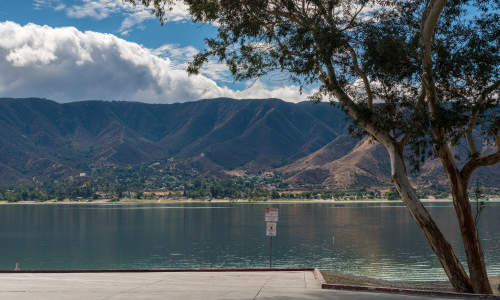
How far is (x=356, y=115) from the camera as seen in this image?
19.2 meters

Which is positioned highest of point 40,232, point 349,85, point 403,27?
point 403,27

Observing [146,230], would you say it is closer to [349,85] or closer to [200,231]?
[200,231]

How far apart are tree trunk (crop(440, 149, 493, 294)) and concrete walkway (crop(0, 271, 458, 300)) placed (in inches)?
227

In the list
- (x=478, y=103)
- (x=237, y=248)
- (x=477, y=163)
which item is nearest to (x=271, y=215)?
(x=477, y=163)

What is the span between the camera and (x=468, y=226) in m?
19.0

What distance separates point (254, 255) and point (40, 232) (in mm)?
46777

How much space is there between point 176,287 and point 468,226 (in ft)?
34.7

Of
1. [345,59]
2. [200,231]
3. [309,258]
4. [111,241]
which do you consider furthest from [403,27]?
[200,231]

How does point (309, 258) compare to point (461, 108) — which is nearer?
point (461, 108)

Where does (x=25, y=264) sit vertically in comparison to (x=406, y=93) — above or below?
below

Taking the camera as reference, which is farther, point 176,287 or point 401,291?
point 176,287

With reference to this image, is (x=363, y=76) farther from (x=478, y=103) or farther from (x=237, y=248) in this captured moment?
(x=237, y=248)

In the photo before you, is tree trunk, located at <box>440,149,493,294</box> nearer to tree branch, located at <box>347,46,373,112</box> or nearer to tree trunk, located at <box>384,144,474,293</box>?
tree trunk, located at <box>384,144,474,293</box>

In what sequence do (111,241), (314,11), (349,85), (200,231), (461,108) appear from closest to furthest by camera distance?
(461,108), (314,11), (349,85), (111,241), (200,231)
